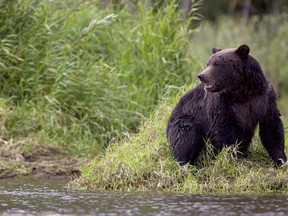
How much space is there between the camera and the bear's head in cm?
751

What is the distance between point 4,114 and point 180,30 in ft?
9.87

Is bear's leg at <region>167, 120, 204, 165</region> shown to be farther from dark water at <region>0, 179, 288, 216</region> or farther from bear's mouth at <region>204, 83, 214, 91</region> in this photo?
dark water at <region>0, 179, 288, 216</region>

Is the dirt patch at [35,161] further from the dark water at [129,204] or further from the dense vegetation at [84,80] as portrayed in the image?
the dark water at [129,204]

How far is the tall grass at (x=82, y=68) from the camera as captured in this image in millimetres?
10258

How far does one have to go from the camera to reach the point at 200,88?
8.02 metres

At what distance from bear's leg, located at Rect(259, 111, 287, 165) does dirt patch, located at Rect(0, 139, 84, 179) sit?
2407mm

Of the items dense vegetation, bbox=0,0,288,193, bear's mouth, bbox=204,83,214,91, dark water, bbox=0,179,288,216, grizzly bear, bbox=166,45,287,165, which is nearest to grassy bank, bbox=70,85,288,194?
dense vegetation, bbox=0,0,288,193

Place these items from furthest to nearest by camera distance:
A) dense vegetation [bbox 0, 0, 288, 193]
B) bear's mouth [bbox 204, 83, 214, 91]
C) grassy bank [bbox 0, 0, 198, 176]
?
grassy bank [bbox 0, 0, 198, 176]
dense vegetation [bbox 0, 0, 288, 193]
bear's mouth [bbox 204, 83, 214, 91]

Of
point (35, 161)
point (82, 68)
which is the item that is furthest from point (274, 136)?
point (82, 68)

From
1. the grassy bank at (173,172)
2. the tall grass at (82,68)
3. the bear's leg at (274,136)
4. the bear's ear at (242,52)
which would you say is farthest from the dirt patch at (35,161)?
the bear's ear at (242,52)

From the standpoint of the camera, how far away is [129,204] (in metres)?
6.61

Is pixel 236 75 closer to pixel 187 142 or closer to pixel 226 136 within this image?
pixel 226 136

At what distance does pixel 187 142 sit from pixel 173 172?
1.06ft

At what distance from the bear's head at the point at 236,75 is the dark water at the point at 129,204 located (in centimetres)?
111
